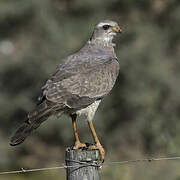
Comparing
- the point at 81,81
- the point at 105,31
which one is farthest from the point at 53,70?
the point at 81,81

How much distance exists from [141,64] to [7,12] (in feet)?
20.1

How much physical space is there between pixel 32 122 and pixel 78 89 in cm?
102

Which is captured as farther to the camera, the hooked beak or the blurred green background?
the blurred green background

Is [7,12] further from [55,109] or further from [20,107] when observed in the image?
[55,109]

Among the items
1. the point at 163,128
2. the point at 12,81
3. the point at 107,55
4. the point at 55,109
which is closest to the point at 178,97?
the point at 12,81

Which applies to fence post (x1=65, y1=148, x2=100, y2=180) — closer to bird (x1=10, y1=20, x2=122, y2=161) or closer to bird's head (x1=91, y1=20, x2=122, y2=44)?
bird (x1=10, y1=20, x2=122, y2=161)

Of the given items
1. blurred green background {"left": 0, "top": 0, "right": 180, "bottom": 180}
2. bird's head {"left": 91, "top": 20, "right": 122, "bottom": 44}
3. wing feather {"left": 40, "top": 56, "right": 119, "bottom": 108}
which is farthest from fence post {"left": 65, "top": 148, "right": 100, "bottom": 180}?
blurred green background {"left": 0, "top": 0, "right": 180, "bottom": 180}

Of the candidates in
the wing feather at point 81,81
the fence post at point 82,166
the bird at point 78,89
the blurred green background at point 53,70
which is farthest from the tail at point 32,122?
the blurred green background at point 53,70

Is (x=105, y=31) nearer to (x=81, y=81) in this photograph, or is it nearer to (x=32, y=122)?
(x=81, y=81)

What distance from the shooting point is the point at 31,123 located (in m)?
5.21

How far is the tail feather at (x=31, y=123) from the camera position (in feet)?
16.6

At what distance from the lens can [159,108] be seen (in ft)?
65.0

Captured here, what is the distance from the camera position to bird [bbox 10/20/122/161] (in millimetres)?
5527

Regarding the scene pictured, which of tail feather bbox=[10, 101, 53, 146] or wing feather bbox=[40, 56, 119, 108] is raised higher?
wing feather bbox=[40, 56, 119, 108]
